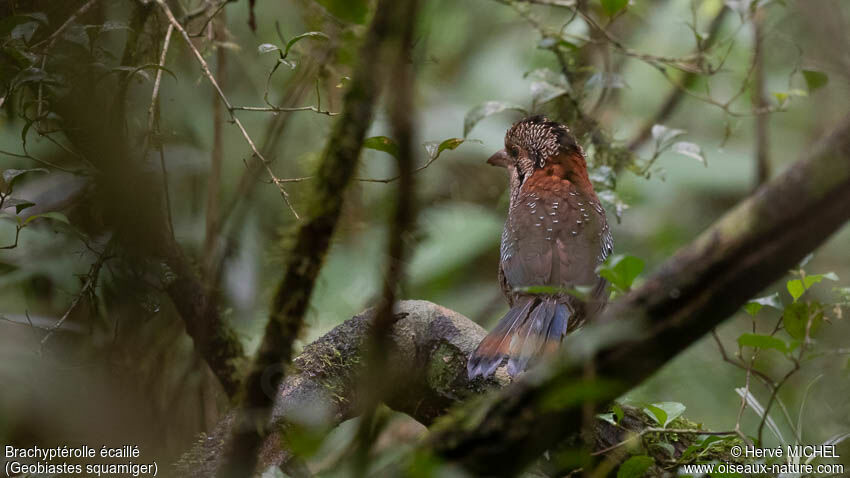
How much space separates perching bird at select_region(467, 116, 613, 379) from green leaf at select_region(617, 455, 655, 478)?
603mm

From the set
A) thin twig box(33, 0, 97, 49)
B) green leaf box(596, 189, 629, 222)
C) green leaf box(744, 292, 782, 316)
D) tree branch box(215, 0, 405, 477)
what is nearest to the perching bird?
green leaf box(596, 189, 629, 222)

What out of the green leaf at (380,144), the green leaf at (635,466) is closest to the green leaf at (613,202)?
the green leaf at (635,466)

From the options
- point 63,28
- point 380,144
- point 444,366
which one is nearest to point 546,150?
point 444,366

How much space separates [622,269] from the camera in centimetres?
134

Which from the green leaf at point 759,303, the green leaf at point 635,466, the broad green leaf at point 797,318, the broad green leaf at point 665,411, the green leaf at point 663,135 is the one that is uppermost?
the green leaf at point 663,135

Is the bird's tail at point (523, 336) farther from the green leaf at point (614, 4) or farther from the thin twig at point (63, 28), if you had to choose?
the thin twig at point (63, 28)

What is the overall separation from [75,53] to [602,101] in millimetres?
2330

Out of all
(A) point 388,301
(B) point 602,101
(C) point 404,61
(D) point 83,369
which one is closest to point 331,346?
(D) point 83,369

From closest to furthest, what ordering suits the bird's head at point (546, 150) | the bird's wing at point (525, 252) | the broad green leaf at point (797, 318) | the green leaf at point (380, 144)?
the green leaf at point (380, 144), the broad green leaf at point (797, 318), the bird's wing at point (525, 252), the bird's head at point (546, 150)

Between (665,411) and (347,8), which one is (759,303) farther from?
(347,8)

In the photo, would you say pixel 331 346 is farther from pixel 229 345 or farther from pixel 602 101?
pixel 602 101

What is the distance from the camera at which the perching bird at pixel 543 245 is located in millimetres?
2539

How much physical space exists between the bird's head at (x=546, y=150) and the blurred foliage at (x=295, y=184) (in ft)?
0.57

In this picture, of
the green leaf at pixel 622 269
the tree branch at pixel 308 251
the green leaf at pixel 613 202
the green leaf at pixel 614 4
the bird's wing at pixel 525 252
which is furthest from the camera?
the green leaf at pixel 613 202
